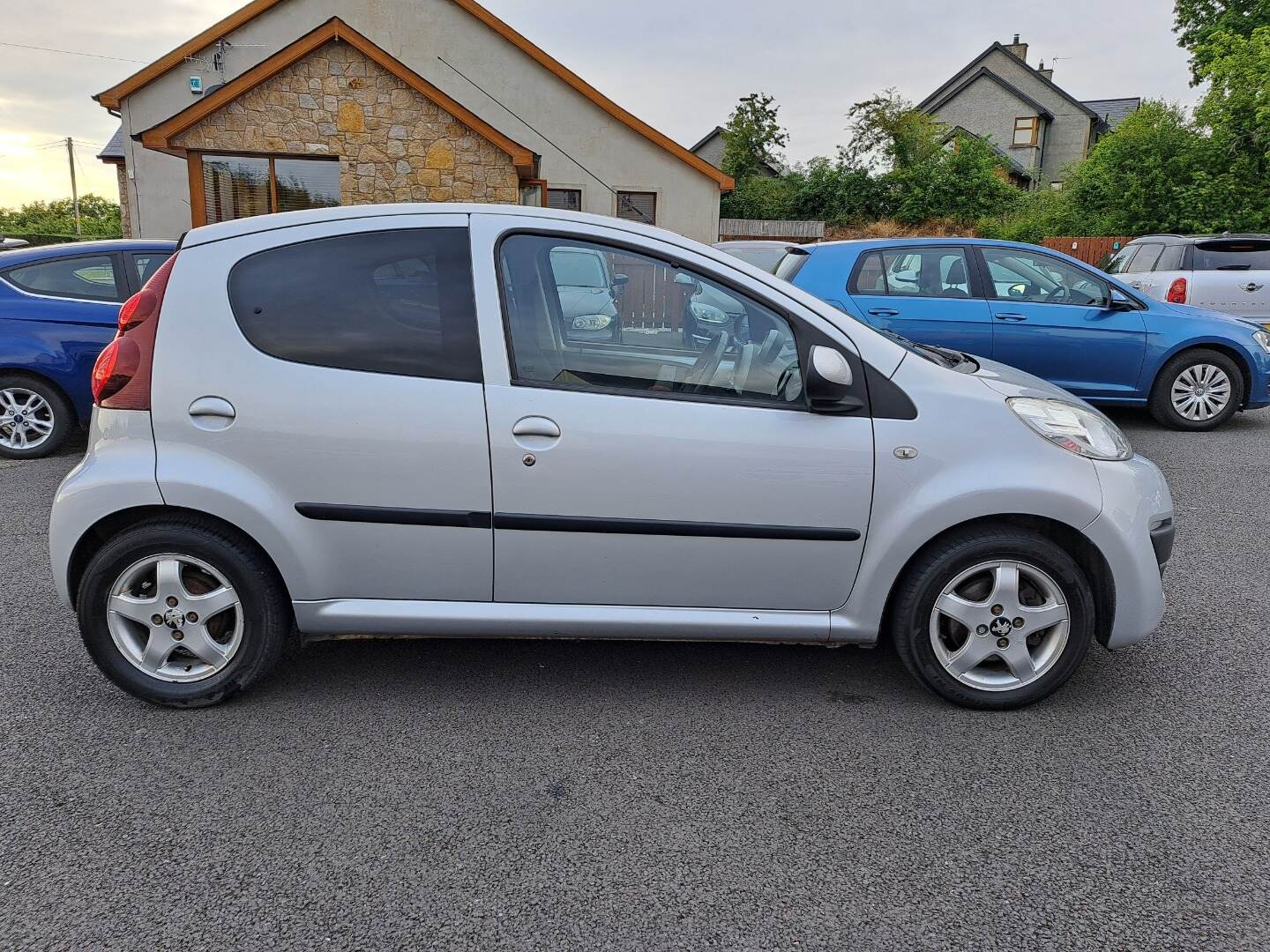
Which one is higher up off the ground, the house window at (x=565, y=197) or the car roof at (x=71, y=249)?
the house window at (x=565, y=197)

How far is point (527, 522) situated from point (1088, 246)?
79.5 feet

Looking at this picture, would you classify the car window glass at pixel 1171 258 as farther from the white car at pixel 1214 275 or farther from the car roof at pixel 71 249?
the car roof at pixel 71 249

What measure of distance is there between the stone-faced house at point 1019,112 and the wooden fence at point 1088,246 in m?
20.3

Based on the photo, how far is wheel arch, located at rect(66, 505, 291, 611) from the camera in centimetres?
314

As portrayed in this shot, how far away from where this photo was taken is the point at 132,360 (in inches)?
122

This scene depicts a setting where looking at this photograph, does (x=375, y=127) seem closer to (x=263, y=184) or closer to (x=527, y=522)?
(x=263, y=184)

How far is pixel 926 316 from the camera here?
8016mm

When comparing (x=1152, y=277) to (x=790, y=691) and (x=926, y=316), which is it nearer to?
(x=926, y=316)

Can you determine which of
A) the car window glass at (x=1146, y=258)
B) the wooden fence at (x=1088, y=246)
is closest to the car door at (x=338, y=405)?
the car window glass at (x=1146, y=258)

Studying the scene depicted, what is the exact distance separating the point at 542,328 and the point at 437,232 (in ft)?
1.59

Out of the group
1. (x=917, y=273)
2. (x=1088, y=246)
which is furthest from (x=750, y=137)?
(x=917, y=273)

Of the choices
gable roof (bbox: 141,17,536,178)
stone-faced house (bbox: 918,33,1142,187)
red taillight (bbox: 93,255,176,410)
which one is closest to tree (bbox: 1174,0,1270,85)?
stone-faced house (bbox: 918,33,1142,187)

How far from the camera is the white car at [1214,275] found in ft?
36.8

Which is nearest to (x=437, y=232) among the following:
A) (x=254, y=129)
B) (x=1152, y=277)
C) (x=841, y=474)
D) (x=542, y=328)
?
(x=542, y=328)
